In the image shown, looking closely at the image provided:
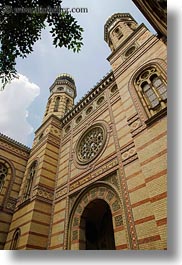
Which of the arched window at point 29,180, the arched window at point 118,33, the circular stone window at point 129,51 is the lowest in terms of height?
the arched window at point 29,180

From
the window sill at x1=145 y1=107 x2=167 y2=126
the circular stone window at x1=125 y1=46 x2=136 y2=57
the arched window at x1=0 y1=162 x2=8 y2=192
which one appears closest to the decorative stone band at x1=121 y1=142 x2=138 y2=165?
the window sill at x1=145 y1=107 x2=167 y2=126

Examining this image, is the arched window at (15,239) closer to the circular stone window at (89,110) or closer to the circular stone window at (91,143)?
the circular stone window at (91,143)

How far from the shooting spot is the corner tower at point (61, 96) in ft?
50.4

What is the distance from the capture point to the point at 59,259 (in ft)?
7.26

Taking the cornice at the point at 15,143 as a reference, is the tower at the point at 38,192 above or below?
below

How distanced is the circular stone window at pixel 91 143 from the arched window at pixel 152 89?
2359mm

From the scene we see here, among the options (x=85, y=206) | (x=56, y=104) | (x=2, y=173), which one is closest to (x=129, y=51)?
(x=85, y=206)

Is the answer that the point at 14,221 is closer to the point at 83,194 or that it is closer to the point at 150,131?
the point at 83,194

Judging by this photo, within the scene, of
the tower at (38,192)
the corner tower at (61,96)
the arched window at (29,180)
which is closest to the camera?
the tower at (38,192)

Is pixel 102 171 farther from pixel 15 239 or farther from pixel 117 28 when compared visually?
pixel 117 28

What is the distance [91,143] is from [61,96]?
9.11 meters

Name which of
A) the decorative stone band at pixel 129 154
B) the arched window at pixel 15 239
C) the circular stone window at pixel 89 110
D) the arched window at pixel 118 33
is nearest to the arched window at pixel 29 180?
the arched window at pixel 15 239

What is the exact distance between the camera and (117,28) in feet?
40.5

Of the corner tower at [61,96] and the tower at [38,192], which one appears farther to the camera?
the corner tower at [61,96]
